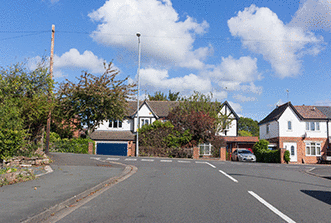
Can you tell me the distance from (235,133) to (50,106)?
118 ft

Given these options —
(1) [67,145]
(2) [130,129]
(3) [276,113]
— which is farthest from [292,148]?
(1) [67,145]

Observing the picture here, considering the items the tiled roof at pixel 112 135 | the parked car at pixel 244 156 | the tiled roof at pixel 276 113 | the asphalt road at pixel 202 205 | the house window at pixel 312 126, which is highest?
the tiled roof at pixel 276 113

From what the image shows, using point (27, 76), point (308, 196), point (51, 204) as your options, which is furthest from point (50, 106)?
point (308, 196)

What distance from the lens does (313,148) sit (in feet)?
140

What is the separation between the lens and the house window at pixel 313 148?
139ft

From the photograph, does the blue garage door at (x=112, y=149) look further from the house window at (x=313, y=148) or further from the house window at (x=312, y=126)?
the house window at (x=312, y=126)

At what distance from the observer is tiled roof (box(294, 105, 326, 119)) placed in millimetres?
42969

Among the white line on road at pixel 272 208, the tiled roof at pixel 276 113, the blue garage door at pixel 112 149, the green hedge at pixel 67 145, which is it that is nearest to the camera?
the white line on road at pixel 272 208

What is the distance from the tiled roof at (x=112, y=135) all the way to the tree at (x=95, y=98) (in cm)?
638

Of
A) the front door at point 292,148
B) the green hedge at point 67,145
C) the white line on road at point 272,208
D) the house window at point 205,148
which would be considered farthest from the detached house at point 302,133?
the white line on road at point 272,208

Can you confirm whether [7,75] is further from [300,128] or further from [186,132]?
[300,128]

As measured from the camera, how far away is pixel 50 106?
18.0 metres

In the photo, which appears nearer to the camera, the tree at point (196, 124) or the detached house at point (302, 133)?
the tree at point (196, 124)

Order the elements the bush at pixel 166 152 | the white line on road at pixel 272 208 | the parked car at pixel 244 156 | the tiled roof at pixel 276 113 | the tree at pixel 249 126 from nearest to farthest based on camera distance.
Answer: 1. the white line on road at pixel 272 208
2. the bush at pixel 166 152
3. the parked car at pixel 244 156
4. the tiled roof at pixel 276 113
5. the tree at pixel 249 126
